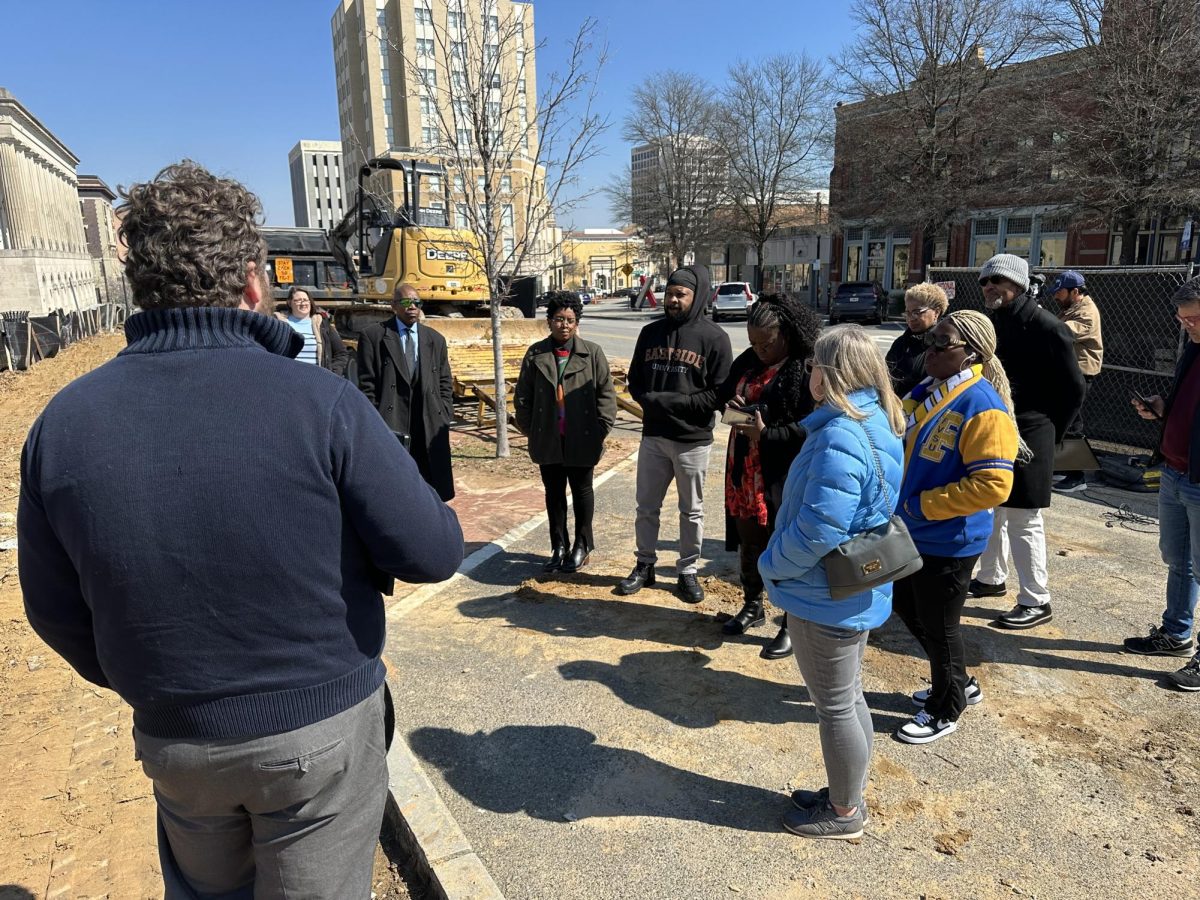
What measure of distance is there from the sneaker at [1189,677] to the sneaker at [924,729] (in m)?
1.25

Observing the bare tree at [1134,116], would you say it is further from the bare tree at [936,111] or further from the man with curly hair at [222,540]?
the man with curly hair at [222,540]

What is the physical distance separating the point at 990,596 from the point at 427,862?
12.3 ft

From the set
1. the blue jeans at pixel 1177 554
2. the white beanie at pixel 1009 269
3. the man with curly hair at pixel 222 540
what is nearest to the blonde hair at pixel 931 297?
the white beanie at pixel 1009 269

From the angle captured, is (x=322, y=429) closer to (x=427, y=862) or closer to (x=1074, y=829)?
(x=427, y=862)

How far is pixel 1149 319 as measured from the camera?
25.9 ft

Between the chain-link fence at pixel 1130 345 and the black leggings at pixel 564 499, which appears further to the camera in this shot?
the chain-link fence at pixel 1130 345

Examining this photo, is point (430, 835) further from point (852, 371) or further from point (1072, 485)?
point (1072, 485)

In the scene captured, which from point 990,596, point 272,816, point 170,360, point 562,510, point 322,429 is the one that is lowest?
point 990,596

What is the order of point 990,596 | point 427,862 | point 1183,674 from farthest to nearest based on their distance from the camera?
point 990,596 < point 1183,674 < point 427,862

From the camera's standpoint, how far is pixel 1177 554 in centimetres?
391

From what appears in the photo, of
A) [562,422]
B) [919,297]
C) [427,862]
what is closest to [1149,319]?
[919,297]

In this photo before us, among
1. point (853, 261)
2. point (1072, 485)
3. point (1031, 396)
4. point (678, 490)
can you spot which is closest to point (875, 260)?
point (853, 261)

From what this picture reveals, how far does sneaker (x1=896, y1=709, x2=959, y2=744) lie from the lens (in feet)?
10.8

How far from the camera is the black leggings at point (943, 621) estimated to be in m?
3.18
